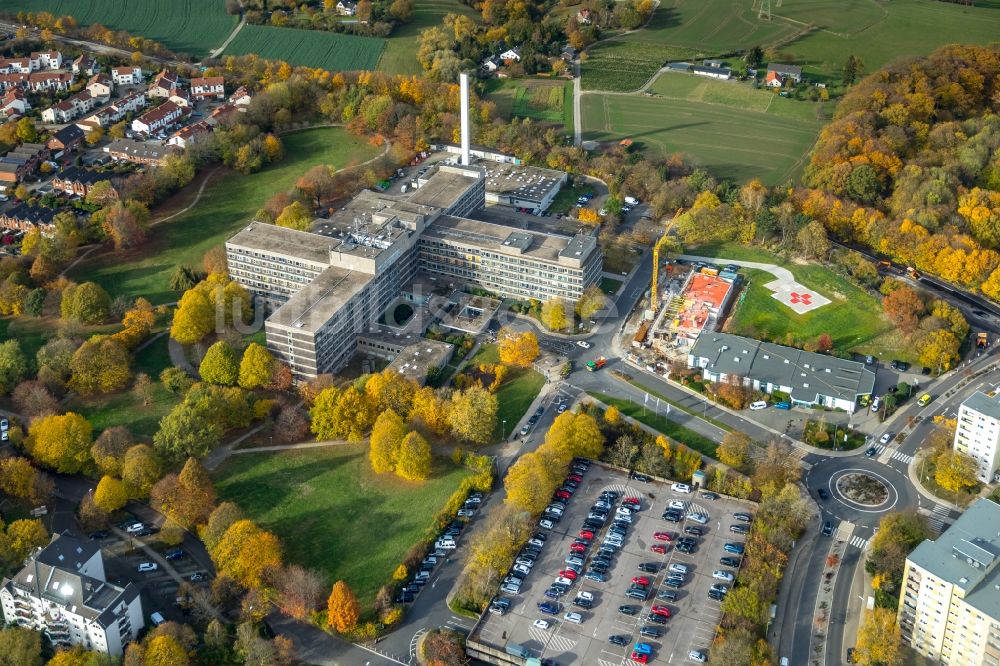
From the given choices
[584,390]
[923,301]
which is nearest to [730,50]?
[923,301]

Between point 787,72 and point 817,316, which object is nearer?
point 817,316

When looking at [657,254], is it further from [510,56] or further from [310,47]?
[310,47]

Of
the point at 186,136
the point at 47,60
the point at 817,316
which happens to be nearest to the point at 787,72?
the point at 817,316

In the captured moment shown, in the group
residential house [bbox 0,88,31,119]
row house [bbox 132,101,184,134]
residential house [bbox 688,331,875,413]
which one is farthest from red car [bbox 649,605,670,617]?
residential house [bbox 0,88,31,119]

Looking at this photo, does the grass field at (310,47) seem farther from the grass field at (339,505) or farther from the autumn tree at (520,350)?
the grass field at (339,505)

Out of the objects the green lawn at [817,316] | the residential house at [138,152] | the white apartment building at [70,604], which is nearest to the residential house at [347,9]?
the residential house at [138,152]
